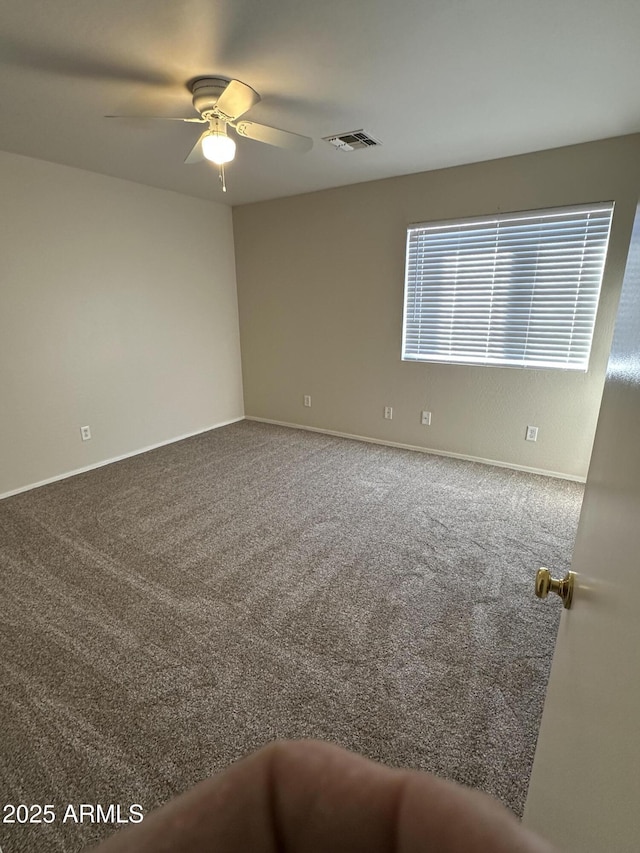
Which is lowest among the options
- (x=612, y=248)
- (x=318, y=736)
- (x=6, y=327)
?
(x=318, y=736)

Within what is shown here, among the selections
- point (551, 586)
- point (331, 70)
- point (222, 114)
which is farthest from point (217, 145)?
point (551, 586)

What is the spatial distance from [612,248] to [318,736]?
344 cm

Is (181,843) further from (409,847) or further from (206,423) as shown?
(206,423)

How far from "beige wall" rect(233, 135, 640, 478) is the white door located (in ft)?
8.87

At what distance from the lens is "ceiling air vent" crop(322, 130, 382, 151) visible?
102 inches

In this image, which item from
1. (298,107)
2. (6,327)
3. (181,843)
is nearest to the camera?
(181,843)

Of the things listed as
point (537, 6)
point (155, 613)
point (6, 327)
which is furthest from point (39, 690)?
point (537, 6)

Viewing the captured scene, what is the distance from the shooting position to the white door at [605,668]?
0.41 meters

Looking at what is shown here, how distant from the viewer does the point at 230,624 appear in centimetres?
188

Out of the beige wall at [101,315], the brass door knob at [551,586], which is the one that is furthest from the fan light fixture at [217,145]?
the brass door knob at [551,586]

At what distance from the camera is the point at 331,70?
1.88 meters

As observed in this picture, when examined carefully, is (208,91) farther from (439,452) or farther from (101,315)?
(439,452)

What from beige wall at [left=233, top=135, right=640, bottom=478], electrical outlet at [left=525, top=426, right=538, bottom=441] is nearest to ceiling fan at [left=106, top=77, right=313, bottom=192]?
beige wall at [left=233, top=135, right=640, bottom=478]

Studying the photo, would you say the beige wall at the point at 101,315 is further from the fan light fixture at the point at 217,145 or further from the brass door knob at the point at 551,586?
the brass door knob at the point at 551,586
